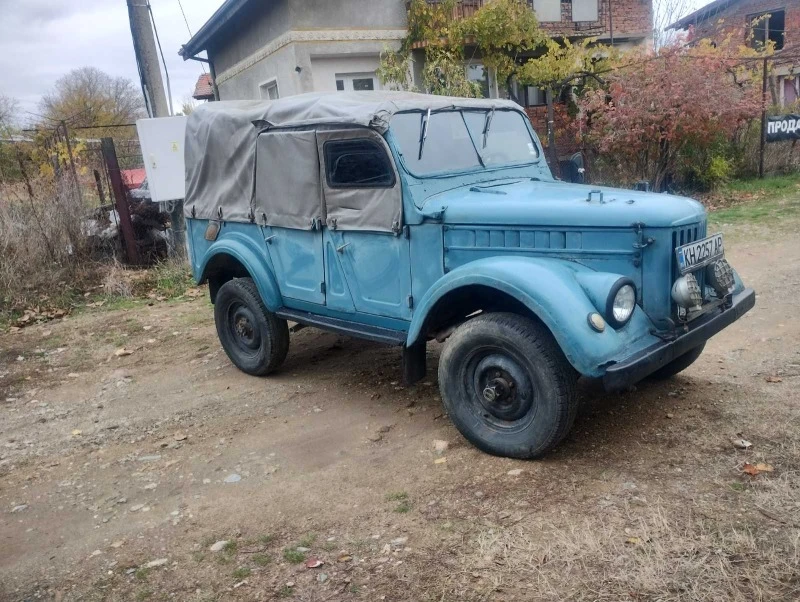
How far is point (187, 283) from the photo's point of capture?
8914mm

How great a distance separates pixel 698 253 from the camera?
12.1 ft

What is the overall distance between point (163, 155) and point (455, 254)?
232 inches

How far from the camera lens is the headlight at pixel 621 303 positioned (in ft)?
11.1

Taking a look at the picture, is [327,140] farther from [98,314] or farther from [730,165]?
[730,165]

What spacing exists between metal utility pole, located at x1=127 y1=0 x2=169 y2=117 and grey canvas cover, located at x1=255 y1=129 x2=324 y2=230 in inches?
197

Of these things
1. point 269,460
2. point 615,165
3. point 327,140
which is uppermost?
point 327,140

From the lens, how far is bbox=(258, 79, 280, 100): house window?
13844 millimetres

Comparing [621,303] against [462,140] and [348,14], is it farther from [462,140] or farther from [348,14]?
[348,14]

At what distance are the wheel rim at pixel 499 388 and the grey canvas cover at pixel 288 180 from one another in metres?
1.62

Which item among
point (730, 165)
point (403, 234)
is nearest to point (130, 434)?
point (403, 234)

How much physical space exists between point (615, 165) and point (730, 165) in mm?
2145

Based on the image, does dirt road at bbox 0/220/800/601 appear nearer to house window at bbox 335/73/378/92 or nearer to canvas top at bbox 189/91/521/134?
canvas top at bbox 189/91/521/134

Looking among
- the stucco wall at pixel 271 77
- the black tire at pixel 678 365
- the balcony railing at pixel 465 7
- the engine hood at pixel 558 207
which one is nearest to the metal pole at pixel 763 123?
the balcony railing at pixel 465 7

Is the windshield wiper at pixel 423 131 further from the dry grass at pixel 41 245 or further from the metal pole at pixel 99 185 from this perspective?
the metal pole at pixel 99 185
